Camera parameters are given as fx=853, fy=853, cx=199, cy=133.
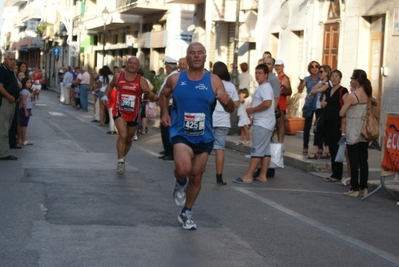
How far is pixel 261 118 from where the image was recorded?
12.5m

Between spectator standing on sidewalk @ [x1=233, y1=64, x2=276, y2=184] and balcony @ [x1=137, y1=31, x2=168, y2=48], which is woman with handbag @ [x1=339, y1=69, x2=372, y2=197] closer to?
spectator standing on sidewalk @ [x1=233, y1=64, x2=276, y2=184]

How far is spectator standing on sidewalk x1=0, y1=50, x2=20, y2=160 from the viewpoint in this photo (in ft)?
46.9

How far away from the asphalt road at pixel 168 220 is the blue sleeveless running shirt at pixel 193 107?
37.5 inches

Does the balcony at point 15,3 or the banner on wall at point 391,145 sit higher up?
the balcony at point 15,3

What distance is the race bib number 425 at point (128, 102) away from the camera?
13125 millimetres

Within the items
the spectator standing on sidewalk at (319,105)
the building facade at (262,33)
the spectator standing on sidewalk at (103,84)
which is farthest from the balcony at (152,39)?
the spectator standing on sidewalk at (319,105)

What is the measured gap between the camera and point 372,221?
1000cm

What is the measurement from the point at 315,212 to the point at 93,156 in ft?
19.3

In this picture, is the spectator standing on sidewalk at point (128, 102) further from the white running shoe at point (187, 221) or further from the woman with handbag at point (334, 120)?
the white running shoe at point (187, 221)

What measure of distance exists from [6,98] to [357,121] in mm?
6030

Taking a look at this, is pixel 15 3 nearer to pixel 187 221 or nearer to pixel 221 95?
pixel 221 95

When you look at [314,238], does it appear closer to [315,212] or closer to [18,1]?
[315,212]

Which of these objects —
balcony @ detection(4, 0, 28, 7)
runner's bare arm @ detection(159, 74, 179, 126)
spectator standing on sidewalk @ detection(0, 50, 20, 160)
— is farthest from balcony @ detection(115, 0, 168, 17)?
balcony @ detection(4, 0, 28, 7)

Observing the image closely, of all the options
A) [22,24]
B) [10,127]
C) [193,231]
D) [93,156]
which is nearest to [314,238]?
[193,231]
